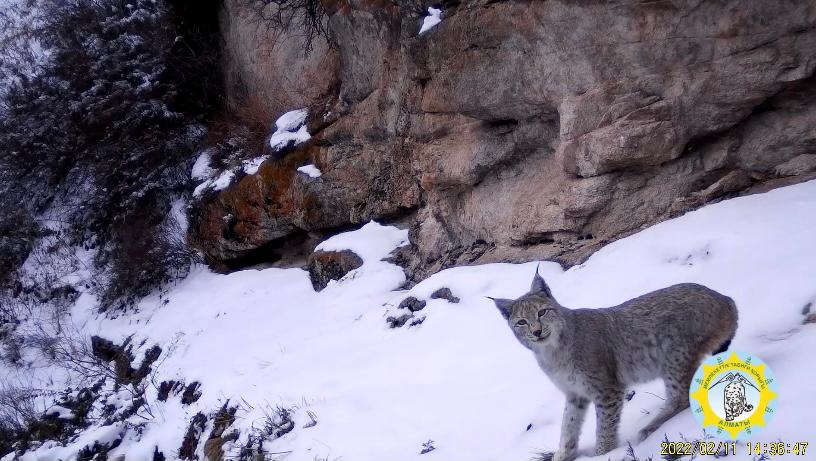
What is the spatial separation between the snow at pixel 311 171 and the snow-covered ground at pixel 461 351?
149 cm

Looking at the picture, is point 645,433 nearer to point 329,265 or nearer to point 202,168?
point 329,265

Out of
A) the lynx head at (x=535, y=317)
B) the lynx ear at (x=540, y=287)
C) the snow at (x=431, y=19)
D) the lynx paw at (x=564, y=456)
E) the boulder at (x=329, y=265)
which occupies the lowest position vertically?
the lynx paw at (x=564, y=456)

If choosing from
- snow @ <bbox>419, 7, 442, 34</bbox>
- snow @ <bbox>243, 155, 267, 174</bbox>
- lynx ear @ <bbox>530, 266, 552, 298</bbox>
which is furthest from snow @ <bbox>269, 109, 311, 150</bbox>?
lynx ear @ <bbox>530, 266, 552, 298</bbox>

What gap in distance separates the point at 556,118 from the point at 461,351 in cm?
339

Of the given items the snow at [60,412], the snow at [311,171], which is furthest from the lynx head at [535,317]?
the snow at [60,412]

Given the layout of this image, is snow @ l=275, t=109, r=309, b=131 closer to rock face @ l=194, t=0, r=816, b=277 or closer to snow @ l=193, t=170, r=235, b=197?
rock face @ l=194, t=0, r=816, b=277

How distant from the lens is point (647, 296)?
4.84 metres

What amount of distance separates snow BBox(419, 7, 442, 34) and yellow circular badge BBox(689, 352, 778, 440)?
6.85 metres

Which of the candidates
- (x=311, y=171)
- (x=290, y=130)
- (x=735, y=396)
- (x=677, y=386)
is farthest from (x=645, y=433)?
(x=290, y=130)

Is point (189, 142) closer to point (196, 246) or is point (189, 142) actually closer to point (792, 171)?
point (196, 246)

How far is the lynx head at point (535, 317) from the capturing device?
4.70 metres

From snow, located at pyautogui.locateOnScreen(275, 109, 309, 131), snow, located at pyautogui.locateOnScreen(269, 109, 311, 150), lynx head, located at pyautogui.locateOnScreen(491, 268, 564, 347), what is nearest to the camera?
lynx head, located at pyautogui.locateOnScreen(491, 268, 564, 347)

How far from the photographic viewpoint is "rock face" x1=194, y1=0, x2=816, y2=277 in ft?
24.2

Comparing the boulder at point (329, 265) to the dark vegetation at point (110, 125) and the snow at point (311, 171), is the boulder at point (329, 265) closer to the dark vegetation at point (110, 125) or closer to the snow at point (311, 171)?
the snow at point (311, 171)
